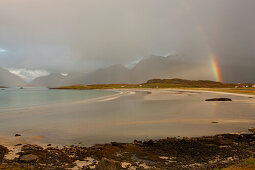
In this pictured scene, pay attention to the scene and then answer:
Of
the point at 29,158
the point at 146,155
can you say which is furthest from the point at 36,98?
the point at 146,155

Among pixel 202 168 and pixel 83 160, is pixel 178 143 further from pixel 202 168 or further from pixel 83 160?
pixel 83 160

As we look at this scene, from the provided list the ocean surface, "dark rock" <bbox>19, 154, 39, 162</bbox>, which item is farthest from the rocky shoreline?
the ocean surface

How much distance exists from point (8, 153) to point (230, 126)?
18.3 metres

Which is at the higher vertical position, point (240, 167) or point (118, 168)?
point (240, 167)

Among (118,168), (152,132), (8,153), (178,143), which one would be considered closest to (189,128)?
(152,132)

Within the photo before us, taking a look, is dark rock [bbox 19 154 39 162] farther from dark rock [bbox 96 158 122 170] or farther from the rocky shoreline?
dark rock [bbox 96 158 122 170]

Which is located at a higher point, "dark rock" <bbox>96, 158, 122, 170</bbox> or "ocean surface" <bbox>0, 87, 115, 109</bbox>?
"dark rock" <bbox>96, 158, 122, 170</bbox>

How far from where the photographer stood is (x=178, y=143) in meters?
11.6

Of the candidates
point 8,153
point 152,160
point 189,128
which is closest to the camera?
point 152,160

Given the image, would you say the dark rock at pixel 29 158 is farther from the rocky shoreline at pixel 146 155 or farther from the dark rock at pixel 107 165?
the dark rock at pixel 107 165

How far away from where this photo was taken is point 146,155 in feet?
31.6

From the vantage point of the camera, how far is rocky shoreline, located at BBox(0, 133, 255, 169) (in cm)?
812

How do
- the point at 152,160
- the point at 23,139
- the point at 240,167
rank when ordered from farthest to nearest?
the point at 23,139 → the point at 152,160 → the point at 240,167

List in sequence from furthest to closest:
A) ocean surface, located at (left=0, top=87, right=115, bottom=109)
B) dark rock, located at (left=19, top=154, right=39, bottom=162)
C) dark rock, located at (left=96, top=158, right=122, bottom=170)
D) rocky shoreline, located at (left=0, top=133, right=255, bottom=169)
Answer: ocean surface, located at (left=0, top=87, right=115, bottom=109) → dark rock, located at (left=19, top=154, right=39, bottom=162) → rocky shoreline, located at (left=0, top=133, right=255, bottom=169) → dark rock, located at (left=96, top=158, right=122, bottom=170)
